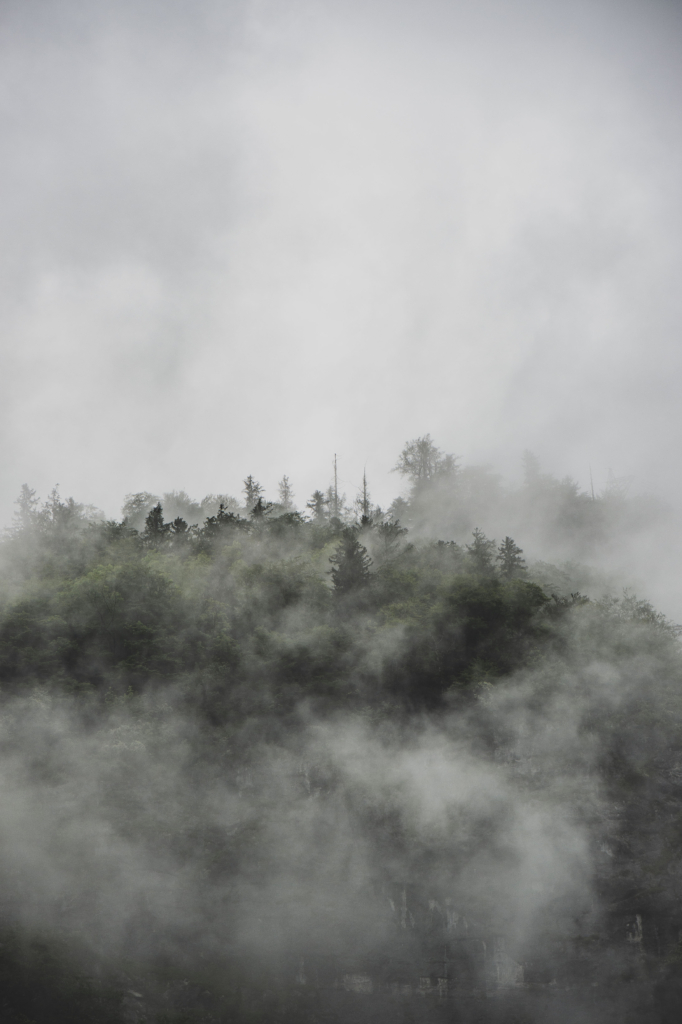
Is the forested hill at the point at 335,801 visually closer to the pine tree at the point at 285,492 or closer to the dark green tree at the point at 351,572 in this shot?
the dark green tree at the point at 351,572

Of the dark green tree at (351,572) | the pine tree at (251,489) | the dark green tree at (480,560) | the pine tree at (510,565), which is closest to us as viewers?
the dark green tree at (351,572)

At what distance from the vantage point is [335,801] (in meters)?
21.1

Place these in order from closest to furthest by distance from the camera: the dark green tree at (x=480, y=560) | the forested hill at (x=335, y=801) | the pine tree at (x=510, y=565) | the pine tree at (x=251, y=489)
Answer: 1. the forested hill at (x=335, y=801)
2. the dark green tree at (x=480, y=560)
3. the pine tree at (x=510, y=565)
4. the pine tree at (x=251, y=489)

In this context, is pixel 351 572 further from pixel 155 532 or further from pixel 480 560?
pixel 155 532

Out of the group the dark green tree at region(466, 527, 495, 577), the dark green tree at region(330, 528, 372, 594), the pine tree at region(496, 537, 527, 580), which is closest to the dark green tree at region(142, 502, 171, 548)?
the dark green tree at region(330, 528, 372, 594)

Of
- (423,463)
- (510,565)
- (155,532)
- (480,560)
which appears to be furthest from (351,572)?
(423,463)

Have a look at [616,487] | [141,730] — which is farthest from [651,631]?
[616,487]

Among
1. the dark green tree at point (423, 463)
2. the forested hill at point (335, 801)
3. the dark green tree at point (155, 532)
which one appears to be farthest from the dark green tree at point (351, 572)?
the dark green tree at point (423, 463)

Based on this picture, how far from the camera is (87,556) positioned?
2945 cm

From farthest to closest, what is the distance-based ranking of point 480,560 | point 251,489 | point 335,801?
point 251,489
point 480,560
point 335,801

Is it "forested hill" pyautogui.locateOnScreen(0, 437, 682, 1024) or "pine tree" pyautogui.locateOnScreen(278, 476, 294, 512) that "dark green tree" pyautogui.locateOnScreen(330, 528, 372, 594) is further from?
"pine tree" pyautogui.locateOnScreen(278, 476, 294, 512)

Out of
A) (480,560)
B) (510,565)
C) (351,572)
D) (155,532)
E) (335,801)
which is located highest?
(155,532)

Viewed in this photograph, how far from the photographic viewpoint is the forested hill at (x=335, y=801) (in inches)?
735

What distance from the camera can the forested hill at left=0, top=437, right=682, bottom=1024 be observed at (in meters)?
18.7
